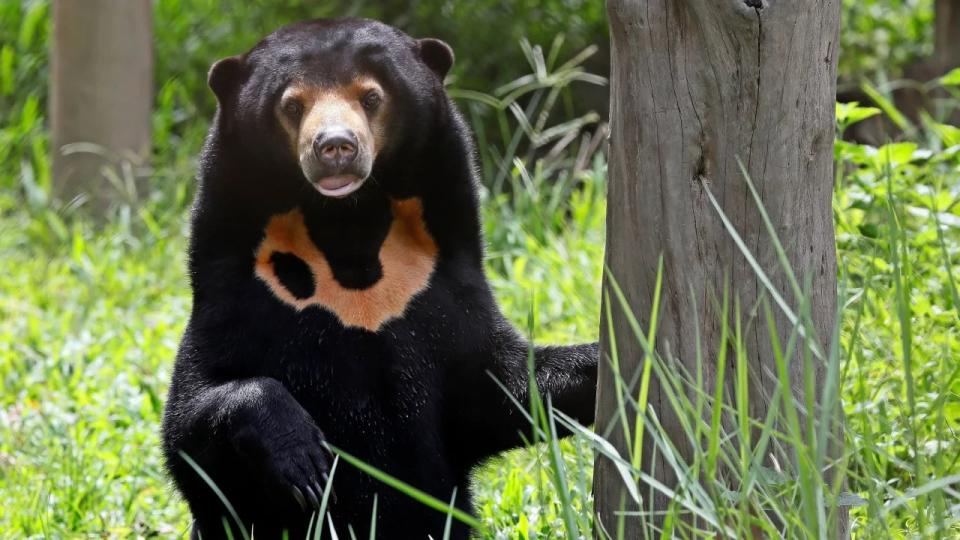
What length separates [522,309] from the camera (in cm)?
538

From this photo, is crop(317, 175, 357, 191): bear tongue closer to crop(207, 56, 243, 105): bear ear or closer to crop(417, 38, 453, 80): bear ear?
crop(207, 56, 243, 105): bear ear

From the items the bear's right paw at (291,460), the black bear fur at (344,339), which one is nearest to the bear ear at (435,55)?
the black bear fur at (344,339)

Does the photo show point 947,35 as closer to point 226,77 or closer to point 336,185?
point 226,77

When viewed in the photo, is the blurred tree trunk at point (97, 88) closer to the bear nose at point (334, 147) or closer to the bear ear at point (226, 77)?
the bear ear at point (226, 77)

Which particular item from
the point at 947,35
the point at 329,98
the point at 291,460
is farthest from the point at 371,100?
the point at 947,35

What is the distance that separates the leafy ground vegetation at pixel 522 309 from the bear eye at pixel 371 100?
60cm

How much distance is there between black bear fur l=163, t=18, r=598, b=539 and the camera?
121 inches

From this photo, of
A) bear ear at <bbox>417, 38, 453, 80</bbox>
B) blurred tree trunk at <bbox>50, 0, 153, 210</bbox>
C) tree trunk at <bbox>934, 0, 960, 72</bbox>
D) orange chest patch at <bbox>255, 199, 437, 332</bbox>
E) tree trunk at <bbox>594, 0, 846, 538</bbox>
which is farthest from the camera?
tree trunk at <bbox>934, 0, 960, 72</bbox>

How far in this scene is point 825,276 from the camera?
2.43 metres

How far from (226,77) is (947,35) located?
5.47 meters

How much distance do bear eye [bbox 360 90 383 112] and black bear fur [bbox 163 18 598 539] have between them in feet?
0.17

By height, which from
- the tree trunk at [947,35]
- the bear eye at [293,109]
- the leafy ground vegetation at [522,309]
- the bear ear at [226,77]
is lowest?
Answer: the leafy ground vegetation at [522,309]

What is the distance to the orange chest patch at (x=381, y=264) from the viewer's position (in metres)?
3.15

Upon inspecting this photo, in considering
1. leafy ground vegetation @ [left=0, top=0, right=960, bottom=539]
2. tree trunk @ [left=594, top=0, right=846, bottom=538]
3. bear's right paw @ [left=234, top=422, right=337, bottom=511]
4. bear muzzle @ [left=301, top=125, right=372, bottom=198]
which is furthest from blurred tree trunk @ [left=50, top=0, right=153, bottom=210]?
tree trunk @ [left=594, top=0, right=846, bottom=538]
